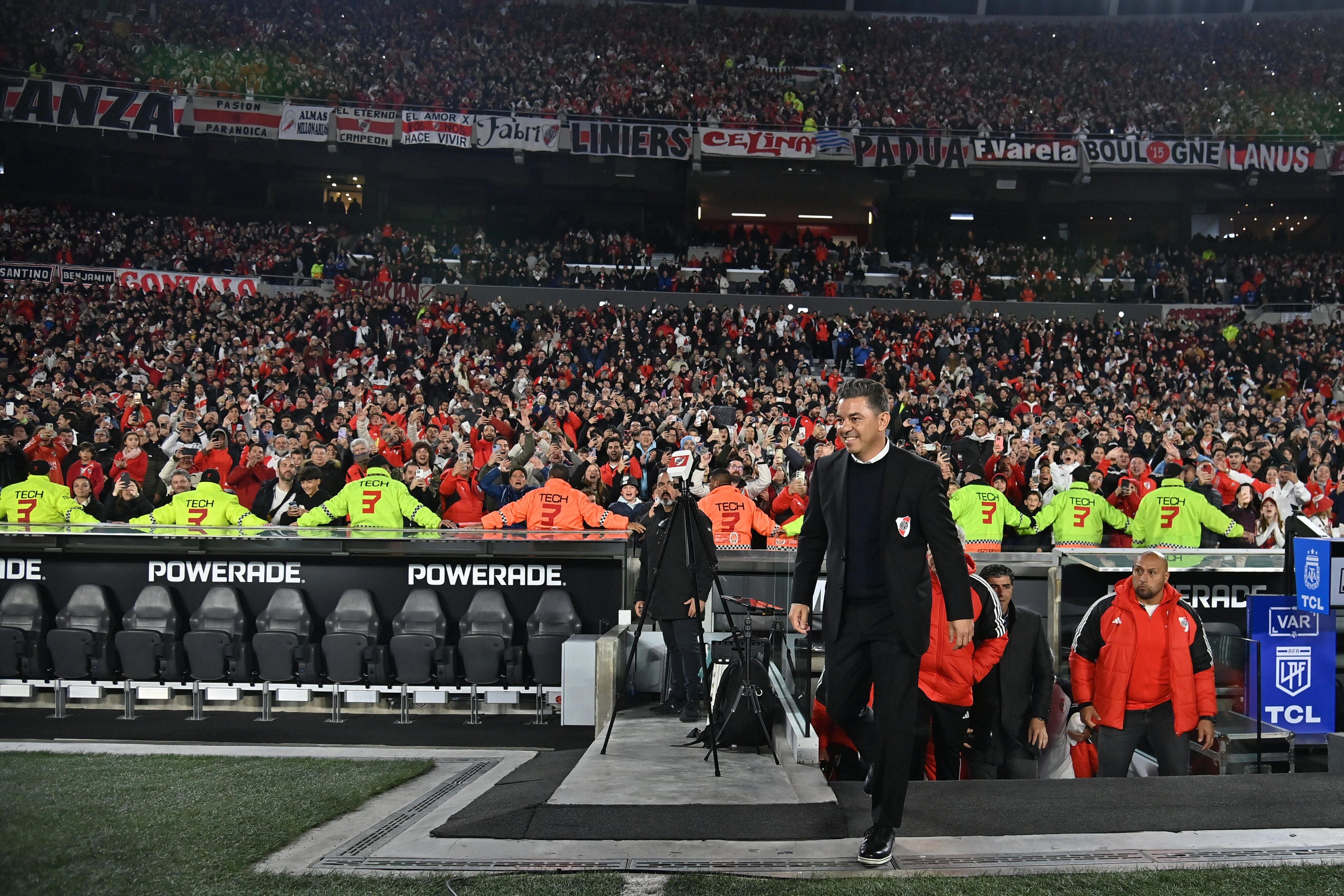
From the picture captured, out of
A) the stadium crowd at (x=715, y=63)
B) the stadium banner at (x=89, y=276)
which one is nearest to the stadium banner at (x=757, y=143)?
the stadium crowd at (x=715, y=63)

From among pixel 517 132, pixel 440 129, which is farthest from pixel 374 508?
pixel 440 129

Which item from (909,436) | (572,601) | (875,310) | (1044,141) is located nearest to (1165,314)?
(1044,141)

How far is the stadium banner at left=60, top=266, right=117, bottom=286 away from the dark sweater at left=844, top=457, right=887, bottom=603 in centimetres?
2814

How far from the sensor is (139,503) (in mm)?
10523

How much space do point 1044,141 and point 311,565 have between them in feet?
93.0

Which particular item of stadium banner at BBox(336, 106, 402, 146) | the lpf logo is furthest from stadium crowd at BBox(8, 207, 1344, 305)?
the lpf logo

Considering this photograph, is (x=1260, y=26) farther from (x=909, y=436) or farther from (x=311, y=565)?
(x=311, y=565)

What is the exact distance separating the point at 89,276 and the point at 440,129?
10.2 m

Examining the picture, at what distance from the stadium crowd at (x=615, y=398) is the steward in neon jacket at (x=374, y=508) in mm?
510

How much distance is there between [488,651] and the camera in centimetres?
861

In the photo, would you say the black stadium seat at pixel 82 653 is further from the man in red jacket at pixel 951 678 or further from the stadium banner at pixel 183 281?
the stadium banner at pixel 183 281

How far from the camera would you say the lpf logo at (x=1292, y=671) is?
22.5ft

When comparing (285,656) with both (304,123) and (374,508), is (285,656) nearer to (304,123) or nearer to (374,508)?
(374,508)

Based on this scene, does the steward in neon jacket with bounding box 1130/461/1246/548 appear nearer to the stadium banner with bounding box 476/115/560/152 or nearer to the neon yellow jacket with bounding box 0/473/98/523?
the neon yellow jacket with bounding box 0/473/98/523
